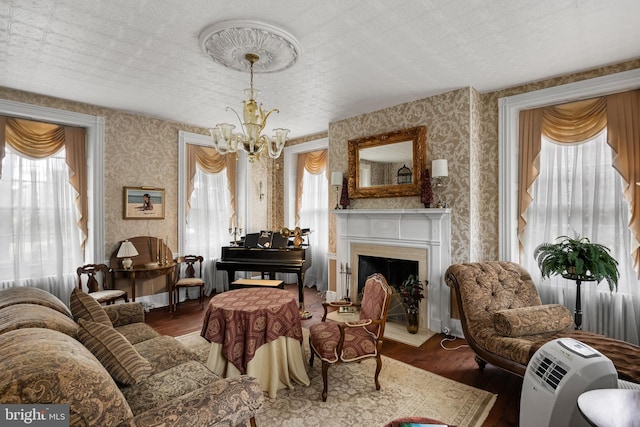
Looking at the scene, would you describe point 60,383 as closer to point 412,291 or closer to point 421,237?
point 412,291

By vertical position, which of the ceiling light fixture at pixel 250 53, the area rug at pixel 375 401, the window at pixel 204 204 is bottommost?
the area rug at pixel 375 401

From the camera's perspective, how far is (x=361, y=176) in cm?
475

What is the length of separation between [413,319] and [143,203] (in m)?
4.13

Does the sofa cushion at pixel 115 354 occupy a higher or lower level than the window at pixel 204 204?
lower

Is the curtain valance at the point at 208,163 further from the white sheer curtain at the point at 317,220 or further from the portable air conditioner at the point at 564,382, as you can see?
the portable air conditioner at the point at 564,382

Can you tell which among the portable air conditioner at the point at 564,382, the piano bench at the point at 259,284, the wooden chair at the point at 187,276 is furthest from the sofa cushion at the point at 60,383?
the wooden chair at the point at 187,276

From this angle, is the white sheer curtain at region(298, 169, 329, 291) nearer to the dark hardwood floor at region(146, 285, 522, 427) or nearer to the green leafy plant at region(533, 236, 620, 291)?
the dark hardwood floor at region(146, 285, 522, 427)

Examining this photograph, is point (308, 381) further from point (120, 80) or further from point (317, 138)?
point (317, 138)

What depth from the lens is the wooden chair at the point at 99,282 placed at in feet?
13.0

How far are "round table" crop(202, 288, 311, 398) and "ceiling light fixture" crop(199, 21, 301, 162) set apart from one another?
1.32m

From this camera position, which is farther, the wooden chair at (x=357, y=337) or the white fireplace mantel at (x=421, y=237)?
the white fireplace mantel at (x=421, y=237)

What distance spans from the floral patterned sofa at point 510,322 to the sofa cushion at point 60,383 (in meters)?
2.51

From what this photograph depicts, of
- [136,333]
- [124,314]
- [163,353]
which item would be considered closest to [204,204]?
[124,314]

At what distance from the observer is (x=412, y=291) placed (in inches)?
155
